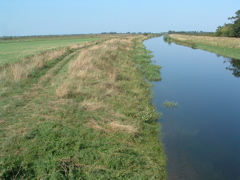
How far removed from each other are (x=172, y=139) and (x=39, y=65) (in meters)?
11.0

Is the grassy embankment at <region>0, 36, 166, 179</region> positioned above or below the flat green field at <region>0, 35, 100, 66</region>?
below

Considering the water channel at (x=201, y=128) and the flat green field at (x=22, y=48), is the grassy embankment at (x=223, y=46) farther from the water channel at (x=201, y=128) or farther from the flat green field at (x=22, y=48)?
the flat green field at (x=22, y=48)

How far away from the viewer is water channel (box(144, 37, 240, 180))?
4887 millimetres

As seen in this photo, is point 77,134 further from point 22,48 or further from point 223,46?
point 223,46

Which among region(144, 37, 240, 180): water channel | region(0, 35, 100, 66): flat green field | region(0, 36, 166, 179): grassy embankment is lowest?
region(144, 37, 240, 180): water channel

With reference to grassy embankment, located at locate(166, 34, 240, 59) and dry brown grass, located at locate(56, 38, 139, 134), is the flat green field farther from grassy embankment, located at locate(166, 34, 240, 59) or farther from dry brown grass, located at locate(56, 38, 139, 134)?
grassy embankment, located at locate(166, 34, 240, 59)

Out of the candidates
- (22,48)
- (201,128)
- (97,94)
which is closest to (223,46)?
(201,128)

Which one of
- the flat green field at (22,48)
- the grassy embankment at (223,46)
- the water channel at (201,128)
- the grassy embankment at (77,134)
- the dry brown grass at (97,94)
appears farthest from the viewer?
the grassy embankment at (223,46)

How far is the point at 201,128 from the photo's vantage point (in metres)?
7.01

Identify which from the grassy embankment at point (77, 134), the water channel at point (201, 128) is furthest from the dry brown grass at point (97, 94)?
the water channel at point (201, 128)

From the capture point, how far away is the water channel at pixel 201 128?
4887 millimetres

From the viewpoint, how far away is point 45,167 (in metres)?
3.98

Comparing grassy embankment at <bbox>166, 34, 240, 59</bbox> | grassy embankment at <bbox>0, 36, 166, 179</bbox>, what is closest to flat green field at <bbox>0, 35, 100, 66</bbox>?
grassy embankment at <bbox>0, 36, 166, 179</bbox>

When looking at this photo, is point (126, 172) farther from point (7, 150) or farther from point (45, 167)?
point (7, 150)
